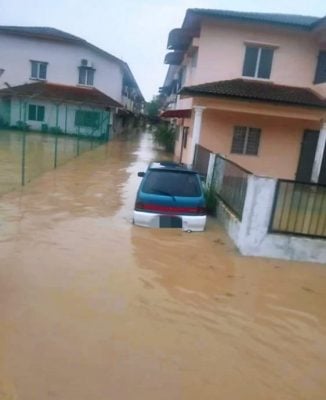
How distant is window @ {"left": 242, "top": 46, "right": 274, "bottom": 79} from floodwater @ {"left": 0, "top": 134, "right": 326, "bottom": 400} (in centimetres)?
999

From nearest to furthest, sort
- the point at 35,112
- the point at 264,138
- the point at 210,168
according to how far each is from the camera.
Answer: the point at 210,168
the point at 264,138
the point at 35,112

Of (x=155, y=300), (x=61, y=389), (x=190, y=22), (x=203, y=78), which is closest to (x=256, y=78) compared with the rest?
(x=203, y=78)

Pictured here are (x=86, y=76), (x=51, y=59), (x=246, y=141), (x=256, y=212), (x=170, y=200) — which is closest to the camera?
(x=256, y=212)

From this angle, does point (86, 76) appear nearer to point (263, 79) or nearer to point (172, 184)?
point (263, 79)

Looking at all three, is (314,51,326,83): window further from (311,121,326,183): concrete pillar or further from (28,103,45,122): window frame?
(28,103,45,122): window frame

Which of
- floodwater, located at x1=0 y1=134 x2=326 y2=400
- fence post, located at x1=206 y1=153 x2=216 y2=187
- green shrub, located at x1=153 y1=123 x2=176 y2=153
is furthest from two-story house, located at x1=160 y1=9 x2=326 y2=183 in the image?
green shrub, located at x1=153 y1=123 x2=176 y2=153

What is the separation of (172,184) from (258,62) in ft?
34.1

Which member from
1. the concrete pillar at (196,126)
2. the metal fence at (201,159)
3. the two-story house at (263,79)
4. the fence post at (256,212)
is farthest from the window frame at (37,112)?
the fence post at (256,212)

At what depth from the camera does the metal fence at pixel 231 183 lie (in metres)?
8.45

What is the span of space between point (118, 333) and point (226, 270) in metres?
2.93

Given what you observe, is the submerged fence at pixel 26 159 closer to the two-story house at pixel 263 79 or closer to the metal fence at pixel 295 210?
the two-story house at pixel 263 79

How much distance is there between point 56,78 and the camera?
118 ft

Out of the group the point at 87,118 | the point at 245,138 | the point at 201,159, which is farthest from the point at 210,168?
the point at 87,118

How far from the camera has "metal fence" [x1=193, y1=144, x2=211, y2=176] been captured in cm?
1327
